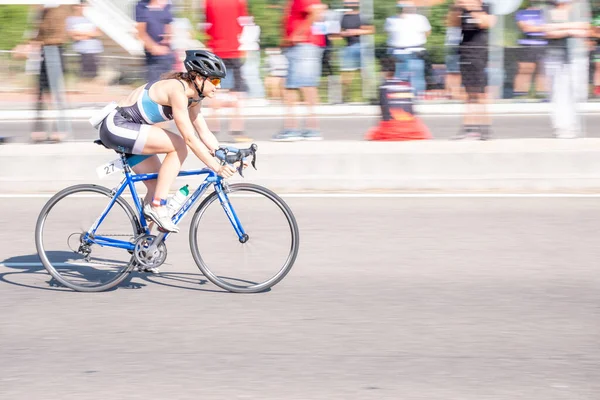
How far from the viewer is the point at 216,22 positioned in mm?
12391

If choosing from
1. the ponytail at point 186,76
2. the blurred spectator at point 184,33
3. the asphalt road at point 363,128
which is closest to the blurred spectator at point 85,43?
the asphalt road at point 363,128

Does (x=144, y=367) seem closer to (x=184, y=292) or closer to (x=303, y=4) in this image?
(x=184, y=292)

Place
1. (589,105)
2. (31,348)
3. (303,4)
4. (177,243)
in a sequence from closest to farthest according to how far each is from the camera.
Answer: (31,348)
(177,243)
(303,4)
(589,105)

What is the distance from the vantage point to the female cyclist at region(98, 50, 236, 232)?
22.7 feet

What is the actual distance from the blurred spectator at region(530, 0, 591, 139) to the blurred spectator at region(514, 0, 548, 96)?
0.29m

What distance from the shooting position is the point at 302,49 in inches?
483

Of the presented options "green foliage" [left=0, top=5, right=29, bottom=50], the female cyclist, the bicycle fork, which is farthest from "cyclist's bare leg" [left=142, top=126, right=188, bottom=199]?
"green foliage" [left=0, top=5, right=29, bottom=50]

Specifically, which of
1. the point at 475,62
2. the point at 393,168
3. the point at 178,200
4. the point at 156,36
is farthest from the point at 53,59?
the point at 178,200

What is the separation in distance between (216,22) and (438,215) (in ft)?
13.8

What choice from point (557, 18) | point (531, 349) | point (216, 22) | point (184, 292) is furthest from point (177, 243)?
point (557, 18)

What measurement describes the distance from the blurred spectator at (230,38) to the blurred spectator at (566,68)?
3.78 metres

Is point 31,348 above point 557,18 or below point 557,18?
below

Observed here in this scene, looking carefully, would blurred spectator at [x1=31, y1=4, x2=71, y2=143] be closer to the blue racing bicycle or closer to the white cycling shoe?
the blue racing bicycle

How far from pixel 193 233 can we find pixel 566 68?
6.75 metres
